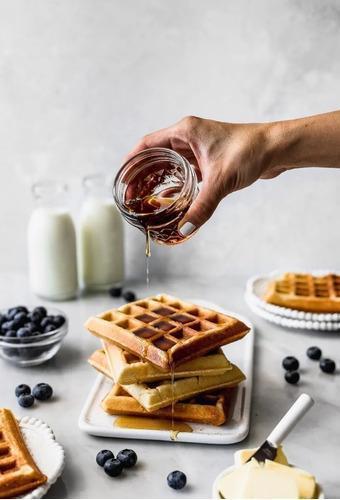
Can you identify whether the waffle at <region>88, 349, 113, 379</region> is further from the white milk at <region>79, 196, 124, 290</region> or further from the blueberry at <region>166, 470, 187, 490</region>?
the white milk at <region>79, 196, 124, 290</region>

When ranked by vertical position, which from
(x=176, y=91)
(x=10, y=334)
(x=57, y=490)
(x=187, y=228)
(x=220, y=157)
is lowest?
(x=57, y=490)

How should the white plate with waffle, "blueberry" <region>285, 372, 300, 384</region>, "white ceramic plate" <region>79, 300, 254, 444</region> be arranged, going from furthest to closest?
1. the white plate with waffle
2. "blueberry" <region>285, 372, 300, 384</region>
3. "white ceramic plate" <region>79, 300, 254, 444</region>

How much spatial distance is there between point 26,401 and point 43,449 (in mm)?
262

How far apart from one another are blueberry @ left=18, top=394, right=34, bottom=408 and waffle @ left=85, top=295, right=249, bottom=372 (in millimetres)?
215

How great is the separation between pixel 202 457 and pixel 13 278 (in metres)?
1.32

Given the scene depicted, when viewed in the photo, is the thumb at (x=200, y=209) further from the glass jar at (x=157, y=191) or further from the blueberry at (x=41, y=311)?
the blueberry at (x=41, y=311)

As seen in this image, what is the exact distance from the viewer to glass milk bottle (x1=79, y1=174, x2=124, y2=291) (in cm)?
240

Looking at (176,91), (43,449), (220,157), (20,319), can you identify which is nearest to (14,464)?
(43,449)

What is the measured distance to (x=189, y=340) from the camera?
1.59m

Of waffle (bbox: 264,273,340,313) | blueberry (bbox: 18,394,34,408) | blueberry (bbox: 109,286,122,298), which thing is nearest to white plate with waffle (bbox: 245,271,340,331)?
waffle (bbox: 264,273,340,313)

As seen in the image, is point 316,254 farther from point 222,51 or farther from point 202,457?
point 202,457

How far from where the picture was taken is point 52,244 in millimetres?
2348

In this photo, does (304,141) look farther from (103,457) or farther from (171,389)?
(103,457)

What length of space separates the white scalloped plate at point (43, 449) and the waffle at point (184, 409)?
0.54 feet
